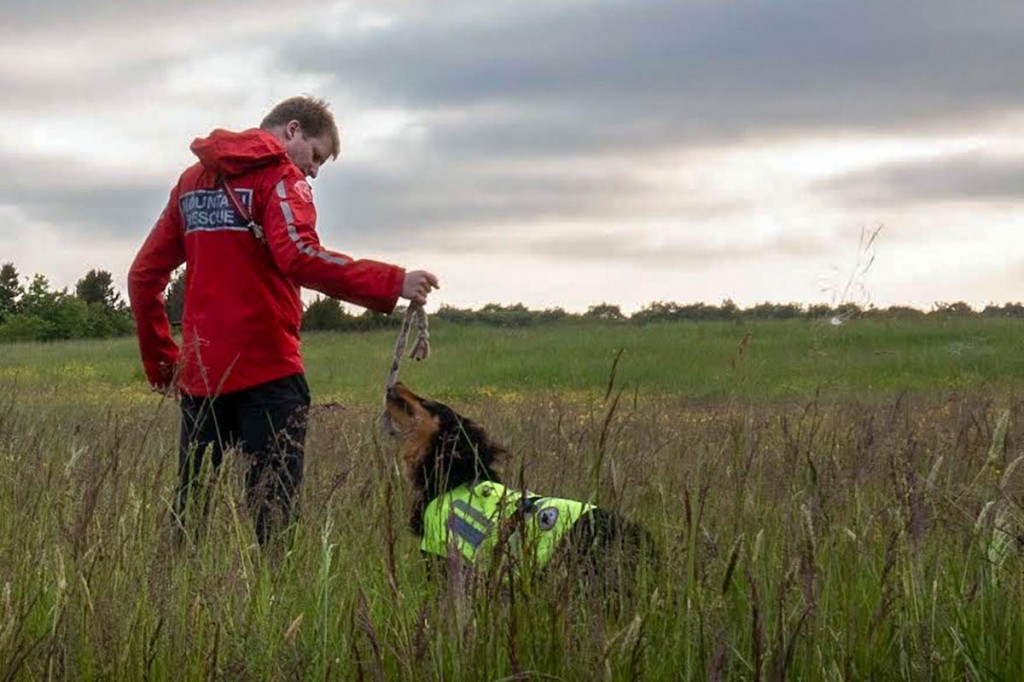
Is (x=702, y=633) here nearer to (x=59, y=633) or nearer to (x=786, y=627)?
(x=786, y=627)

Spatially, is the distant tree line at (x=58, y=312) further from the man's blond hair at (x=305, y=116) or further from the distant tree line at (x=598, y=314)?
the man's blond hair at (x=305, y=116)

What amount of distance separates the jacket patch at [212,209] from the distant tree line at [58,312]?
2119 inches

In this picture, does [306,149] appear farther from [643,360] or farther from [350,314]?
[350,314]

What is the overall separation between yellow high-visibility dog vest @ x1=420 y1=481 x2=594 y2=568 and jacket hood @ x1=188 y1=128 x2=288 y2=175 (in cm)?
166

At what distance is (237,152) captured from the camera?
198 inches

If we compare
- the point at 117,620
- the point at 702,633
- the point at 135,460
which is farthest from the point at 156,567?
the point at 135,460

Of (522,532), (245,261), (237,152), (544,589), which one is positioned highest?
(237,152)

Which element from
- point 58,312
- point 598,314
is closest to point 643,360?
point 598,314

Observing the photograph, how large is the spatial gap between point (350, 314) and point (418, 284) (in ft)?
120

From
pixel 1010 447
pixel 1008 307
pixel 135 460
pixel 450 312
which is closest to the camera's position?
pixel 135 460

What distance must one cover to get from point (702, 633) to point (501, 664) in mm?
408

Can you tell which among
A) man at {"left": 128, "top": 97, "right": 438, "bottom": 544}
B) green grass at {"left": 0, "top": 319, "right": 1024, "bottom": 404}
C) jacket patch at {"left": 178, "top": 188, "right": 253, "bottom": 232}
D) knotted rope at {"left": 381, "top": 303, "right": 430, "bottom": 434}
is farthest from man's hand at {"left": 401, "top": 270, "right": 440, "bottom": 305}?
green grass at {"left": 0, "top": 319, "right": 1024, "bottom": 404}

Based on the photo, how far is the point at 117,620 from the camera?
9.73 feet

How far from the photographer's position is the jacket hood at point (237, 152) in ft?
16.4
